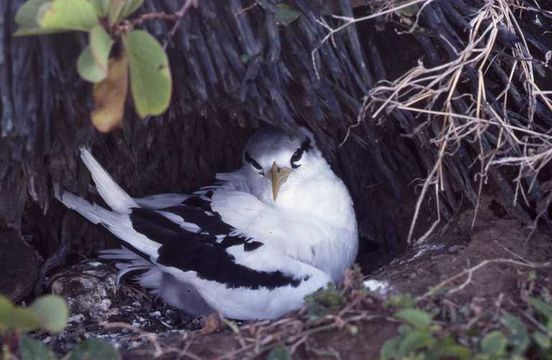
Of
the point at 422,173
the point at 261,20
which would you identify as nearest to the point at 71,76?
the point at 261,20

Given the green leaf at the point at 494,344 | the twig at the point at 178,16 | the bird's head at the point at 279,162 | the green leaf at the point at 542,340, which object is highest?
the twig at the point at 178,16

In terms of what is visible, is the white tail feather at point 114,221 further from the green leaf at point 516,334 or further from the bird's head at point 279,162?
the green leaf at point 516,334

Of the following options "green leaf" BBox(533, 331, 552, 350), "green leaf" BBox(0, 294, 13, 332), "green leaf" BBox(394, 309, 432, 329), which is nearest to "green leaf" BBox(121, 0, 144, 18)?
"green leaf" BBox(0, 294, 13, 332)

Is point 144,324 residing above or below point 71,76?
below

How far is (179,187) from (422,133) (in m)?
1.13

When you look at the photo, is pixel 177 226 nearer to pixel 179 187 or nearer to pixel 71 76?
pixel 179 187

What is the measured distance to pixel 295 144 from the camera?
322cm

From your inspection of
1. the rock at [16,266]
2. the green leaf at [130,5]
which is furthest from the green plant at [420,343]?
the rock at [16,266]

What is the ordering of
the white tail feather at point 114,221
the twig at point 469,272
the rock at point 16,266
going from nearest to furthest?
the twig at point 469,272, the white tail feather at point 114,221, the rock at point 16,266

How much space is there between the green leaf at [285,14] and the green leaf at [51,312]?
1.09 metres

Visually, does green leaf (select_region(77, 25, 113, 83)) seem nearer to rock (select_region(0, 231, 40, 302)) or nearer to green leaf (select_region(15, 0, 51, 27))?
green leaf (select_region(15, 0, 51, 27))

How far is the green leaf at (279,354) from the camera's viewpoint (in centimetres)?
197

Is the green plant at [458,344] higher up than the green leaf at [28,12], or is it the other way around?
the green leaf at [28,12]

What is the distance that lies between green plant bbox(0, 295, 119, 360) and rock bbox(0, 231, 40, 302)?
105 cm
